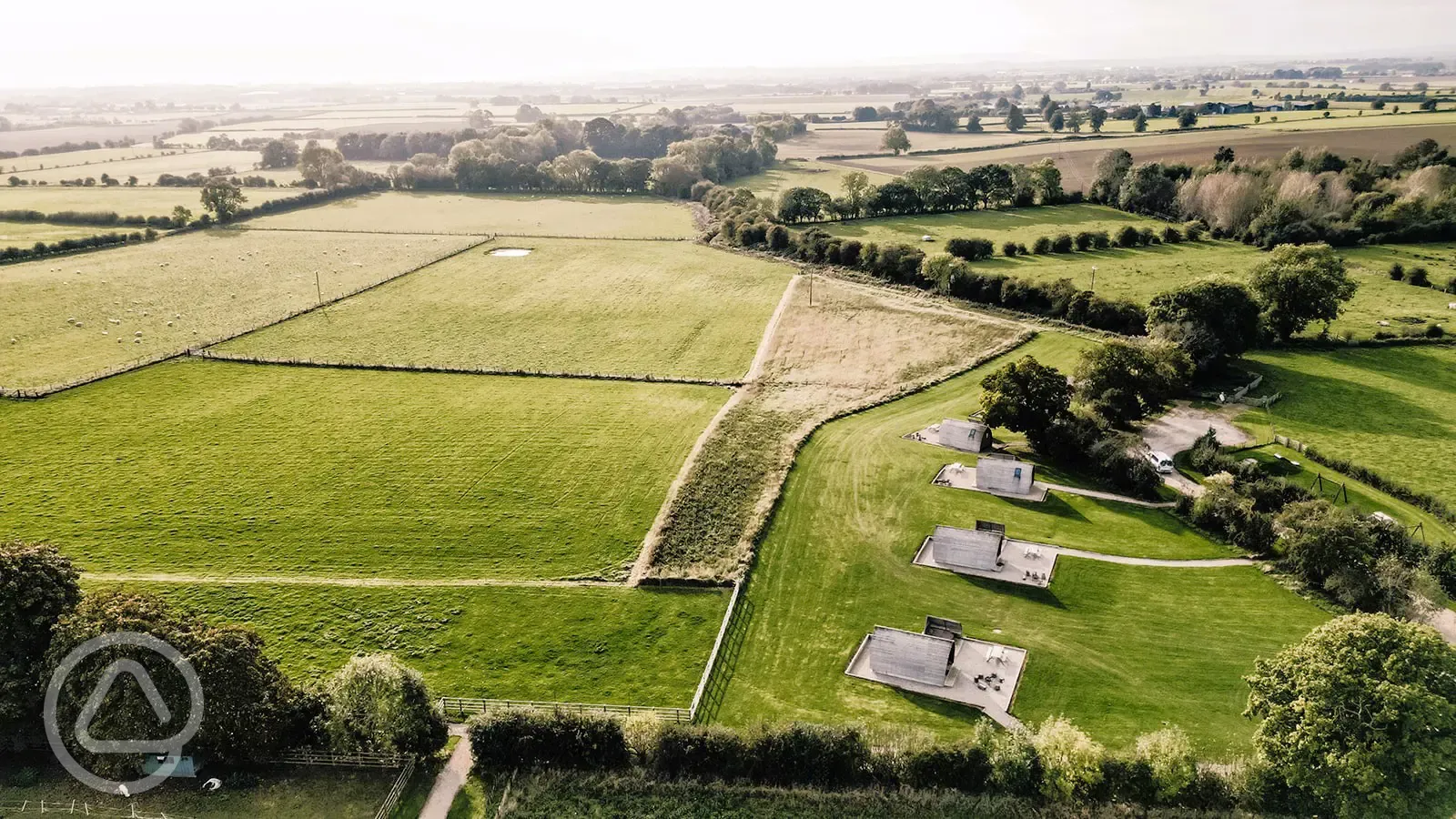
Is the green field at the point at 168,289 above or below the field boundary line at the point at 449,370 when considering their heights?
above

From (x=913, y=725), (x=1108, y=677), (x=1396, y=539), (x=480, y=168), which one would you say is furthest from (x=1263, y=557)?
(x=480, y=168)

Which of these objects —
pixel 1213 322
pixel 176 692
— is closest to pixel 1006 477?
pixel 1213 322

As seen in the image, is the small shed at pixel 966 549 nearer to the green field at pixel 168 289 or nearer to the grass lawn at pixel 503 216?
the green field at pixel 168 289

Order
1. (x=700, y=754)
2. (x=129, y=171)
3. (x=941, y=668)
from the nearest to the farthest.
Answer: (x=700, y=754), (x=941, y=668), (x=129, y=171)

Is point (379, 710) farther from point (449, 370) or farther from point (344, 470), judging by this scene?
point (449, 370)

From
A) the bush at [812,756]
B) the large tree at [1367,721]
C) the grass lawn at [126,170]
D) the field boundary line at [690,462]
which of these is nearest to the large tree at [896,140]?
the field boundary line at [690,462]

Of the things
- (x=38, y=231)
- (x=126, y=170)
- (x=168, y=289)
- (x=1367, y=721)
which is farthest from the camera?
(x=126, y=170)

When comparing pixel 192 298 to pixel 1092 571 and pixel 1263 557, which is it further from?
pixel 1263 557
